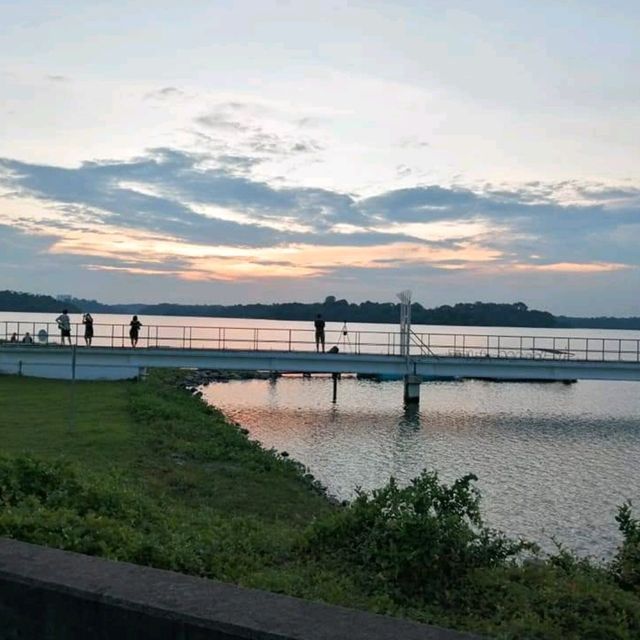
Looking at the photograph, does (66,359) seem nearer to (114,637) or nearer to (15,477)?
(15,477)

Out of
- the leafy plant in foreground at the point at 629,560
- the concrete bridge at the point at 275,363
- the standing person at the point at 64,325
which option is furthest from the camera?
the standing person at the point at 64,325

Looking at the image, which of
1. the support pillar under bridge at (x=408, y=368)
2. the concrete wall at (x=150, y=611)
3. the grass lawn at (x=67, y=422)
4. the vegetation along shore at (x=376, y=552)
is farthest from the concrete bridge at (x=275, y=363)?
the concrete wall at (x=150, y=611)

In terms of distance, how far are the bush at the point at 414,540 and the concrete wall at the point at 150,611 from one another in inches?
111

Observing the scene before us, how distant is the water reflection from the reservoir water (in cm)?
5

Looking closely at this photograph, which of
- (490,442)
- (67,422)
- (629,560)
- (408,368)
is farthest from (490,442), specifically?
(629,560)

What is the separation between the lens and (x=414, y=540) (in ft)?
25.4

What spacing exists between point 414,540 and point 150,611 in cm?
370

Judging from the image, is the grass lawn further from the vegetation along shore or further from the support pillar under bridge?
the support pillar under bridge

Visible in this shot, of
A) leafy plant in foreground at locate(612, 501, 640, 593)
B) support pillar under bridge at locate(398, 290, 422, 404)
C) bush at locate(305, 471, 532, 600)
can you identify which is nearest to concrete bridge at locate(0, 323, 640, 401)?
support pillar under bridge at locate(398, 290, 422, 404)

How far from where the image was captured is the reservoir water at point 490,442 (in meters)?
18.5

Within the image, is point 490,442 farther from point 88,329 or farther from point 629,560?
point 88,329

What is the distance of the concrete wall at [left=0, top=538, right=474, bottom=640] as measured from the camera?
14.6 feet

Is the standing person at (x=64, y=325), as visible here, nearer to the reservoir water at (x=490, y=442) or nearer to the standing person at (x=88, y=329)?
the standing person at (x=88, y=329)

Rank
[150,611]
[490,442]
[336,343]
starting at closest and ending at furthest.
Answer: [150,611] → [490,442] → [336,343]
